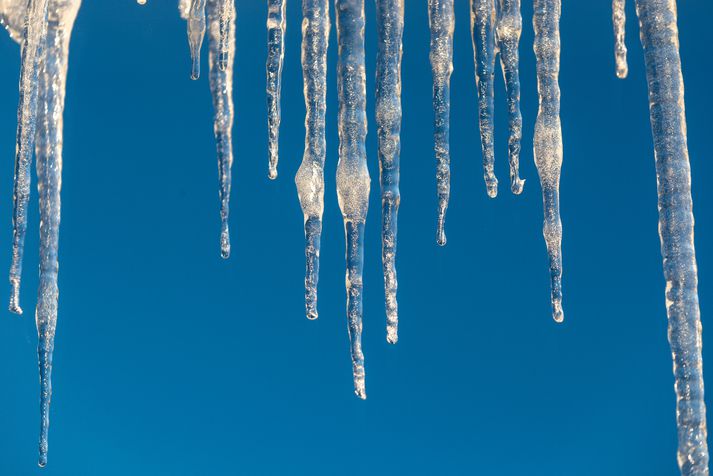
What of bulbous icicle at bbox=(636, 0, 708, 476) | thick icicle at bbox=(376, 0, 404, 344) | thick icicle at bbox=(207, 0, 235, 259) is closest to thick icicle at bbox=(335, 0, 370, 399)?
thick icicle at bbox=(376, 0, 404, 344)

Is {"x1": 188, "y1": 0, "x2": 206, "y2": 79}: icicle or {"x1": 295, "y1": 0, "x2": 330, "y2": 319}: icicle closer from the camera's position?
{"x1": 295, "y1": 0, "x2": 330, "y2": 319}: icicle

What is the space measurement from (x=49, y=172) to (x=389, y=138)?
1.10ft

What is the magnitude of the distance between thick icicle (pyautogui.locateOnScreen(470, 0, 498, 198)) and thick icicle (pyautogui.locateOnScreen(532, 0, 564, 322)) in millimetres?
42

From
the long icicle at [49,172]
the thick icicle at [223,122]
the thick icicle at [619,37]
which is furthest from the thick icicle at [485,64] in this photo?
the long icicle at [49,172]

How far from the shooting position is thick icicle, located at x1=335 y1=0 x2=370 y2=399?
0.68 metres

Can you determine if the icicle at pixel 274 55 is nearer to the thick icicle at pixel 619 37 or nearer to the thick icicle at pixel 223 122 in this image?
the thick icicle at pixel 223 122

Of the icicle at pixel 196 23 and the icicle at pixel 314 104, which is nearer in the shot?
the icicle at pixel 314 104

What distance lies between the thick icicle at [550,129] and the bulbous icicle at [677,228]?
2.9 inches

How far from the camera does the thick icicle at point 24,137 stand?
2.45 feet

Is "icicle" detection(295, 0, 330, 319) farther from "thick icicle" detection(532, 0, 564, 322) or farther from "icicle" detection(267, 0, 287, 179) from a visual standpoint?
"thick icicle" detection(532, 0, 564, 322)

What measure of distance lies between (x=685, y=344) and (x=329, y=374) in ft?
2.40

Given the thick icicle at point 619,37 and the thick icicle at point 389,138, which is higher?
the thick icicle at point 619,37

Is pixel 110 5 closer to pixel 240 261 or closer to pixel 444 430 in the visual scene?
pixel 240 261

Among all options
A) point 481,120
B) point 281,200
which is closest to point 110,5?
point 281,200
